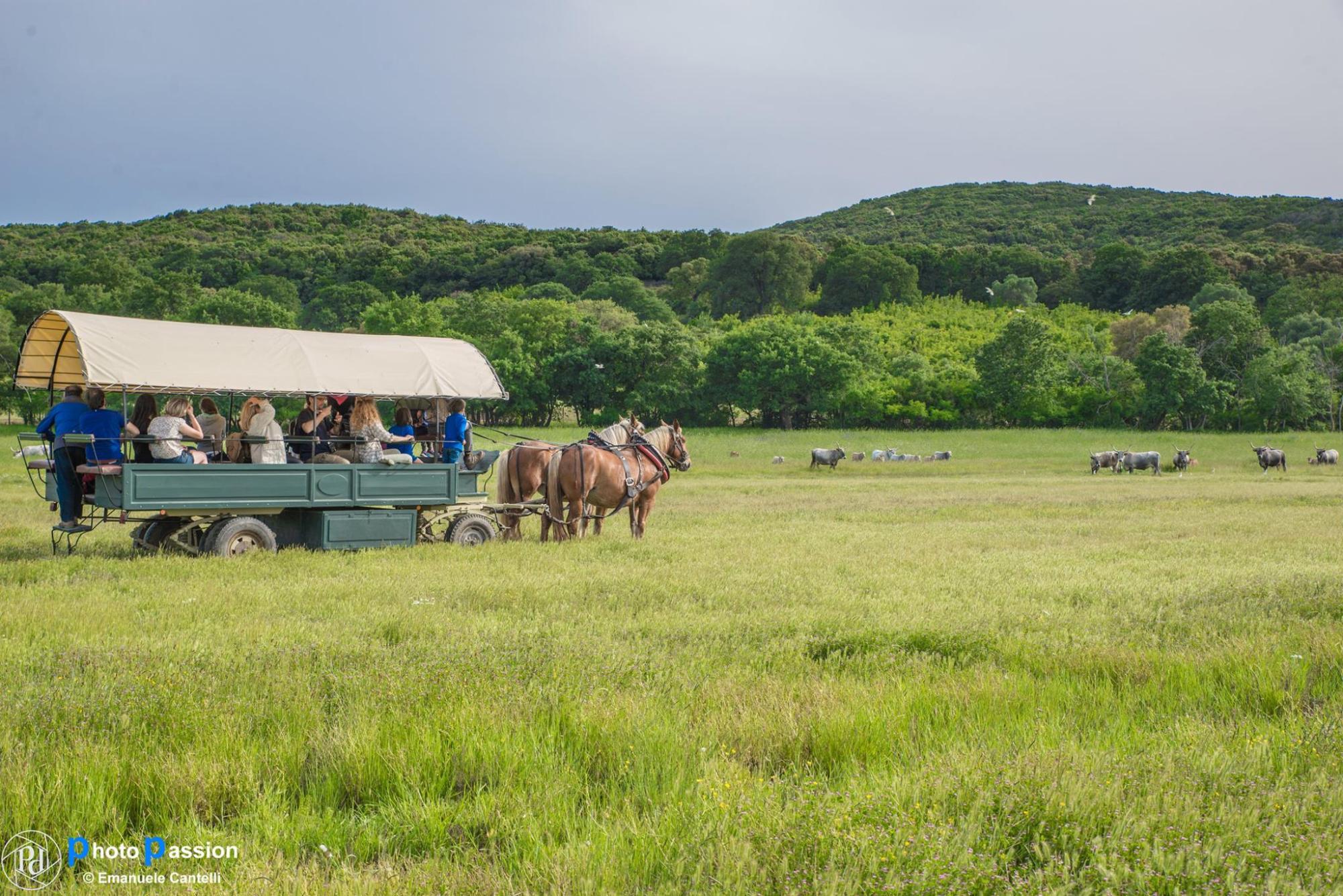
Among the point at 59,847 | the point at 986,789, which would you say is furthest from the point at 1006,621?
the point at 59,847

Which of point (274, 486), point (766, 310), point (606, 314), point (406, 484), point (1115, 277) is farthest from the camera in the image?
point (766, 310)

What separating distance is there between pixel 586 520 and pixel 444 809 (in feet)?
39.5

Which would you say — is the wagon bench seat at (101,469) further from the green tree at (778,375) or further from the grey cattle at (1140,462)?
the green tree at (778,375)

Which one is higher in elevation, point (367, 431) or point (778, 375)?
point (778, 375)

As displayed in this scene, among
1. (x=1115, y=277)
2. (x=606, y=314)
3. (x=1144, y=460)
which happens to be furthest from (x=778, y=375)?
(x=1115, y=277)

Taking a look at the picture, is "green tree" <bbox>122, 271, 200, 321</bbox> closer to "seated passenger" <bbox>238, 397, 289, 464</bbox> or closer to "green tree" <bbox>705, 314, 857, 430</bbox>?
"green tree" <bbox>705, 314, 857, 430</bbox>

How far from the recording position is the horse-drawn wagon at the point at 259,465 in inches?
481

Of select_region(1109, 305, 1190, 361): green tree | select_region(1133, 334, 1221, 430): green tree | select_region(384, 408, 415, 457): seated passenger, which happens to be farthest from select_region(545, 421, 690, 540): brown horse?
select_region(1109, 305, 1190, 361): green tree

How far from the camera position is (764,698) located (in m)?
6.09

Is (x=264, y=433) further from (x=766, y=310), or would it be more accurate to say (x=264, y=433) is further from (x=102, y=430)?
(x=766, y=310)

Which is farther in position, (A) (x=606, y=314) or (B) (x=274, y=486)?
(A) (x=606, y=314)

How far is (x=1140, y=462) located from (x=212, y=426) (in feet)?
135

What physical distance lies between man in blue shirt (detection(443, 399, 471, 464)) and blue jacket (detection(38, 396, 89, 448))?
16.0 ft

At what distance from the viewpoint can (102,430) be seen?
1277cm
